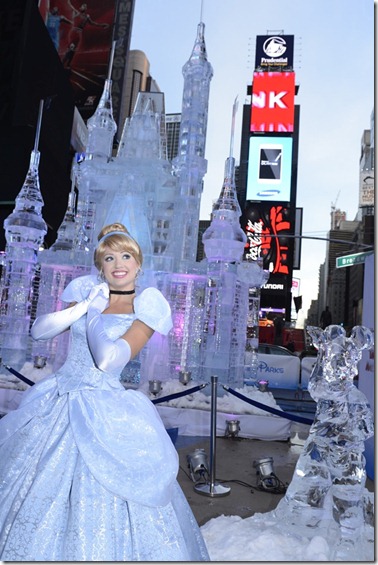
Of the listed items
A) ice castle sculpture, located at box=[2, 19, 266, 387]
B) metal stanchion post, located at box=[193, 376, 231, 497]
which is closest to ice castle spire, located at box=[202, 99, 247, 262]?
ice castle sculpture, located at box=[2, 19, 266, 387]

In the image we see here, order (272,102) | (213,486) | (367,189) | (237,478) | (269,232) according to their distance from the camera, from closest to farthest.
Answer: (213,486) → (237,478) → (269,232) → (272,102) → (367,189)

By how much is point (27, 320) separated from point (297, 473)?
28.9 ft

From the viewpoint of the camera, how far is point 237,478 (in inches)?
204

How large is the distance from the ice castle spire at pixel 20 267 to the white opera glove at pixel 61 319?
29.6 feet

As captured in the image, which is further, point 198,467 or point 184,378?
point 184,378

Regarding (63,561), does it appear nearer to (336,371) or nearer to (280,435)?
(336,371)

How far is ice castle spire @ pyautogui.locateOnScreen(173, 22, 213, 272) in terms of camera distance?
11.0m

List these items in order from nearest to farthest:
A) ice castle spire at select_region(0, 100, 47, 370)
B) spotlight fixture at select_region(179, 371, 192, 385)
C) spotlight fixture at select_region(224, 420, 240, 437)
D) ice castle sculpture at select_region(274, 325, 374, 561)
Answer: ice castle sculpture at select_region(274, 325, 374, 561) < spotlight fixture at select_region(224, 420, 240, 437) < spotlight fixture at select_region(179, 371, 192, 385) < ice castle spire at select_region(0, 100, 47, 370)

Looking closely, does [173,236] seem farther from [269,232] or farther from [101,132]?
[269,232]

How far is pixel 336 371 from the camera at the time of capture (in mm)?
3520

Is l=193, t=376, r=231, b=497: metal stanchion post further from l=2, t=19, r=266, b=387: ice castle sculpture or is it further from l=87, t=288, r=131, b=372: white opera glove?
l=2, t=19, r=266, b=387: ice castle sculpture

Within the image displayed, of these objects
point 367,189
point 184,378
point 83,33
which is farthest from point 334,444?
point 367,189

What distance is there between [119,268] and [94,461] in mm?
970


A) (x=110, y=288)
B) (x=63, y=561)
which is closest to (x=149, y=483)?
(x=63, y=561)
